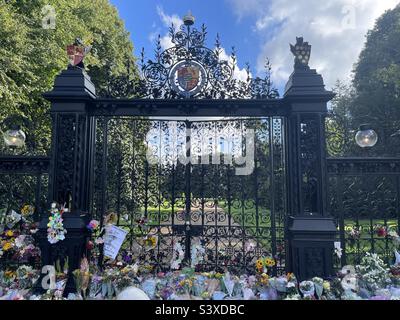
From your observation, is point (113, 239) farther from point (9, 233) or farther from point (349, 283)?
point (349, 283)

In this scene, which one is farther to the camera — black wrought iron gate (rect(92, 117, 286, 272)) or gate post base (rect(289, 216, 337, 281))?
black wrought iron gate (rect(92, 117, 286, 272))

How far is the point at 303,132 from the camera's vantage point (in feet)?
14.5

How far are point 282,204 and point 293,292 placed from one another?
1565mm

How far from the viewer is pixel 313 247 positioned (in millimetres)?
4172

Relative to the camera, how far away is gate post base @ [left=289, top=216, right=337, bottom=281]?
414 cm

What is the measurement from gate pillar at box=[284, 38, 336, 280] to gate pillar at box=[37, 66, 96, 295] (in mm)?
3061

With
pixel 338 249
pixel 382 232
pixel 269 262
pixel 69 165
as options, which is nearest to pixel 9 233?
pixel 69 165

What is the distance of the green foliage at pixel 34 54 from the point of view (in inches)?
261

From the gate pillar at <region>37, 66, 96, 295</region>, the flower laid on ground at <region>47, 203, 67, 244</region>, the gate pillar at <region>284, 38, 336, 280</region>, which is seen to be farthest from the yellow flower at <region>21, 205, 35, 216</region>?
the gate pillar at <region>284, 38, 336, 280</region>

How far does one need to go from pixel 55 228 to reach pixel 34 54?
223 inches

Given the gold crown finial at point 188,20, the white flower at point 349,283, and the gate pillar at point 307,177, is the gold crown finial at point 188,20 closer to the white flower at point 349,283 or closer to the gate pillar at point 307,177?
the gate pillar at point 307,177

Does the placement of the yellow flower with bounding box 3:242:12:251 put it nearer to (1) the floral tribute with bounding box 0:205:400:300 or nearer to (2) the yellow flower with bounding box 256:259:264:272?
(1) the floral tribute with bounding box 0:205:400:300
